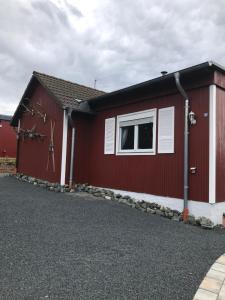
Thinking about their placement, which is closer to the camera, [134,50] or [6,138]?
[134,50]

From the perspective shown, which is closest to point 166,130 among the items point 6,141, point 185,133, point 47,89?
point 185,133

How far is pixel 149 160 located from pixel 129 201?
124 cm

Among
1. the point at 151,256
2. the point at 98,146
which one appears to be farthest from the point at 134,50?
the point at 151,256

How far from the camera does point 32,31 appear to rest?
33.4 ft

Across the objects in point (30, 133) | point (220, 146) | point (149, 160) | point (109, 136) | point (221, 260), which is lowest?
point (221, 260)

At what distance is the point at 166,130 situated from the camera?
277 inches

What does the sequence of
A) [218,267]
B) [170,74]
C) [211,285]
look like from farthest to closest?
[170,74]
[218,267]
[211,285]

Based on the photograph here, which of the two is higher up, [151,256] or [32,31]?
[32,31]

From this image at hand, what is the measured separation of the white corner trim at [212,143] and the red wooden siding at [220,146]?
0.44 feet

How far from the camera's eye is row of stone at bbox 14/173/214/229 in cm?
584

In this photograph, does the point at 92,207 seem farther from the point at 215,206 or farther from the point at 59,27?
the point at 59,27

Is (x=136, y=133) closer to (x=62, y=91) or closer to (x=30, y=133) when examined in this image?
(x=62, y=91)

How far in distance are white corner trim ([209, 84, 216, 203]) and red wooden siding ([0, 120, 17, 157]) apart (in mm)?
17954

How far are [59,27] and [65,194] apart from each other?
6.17m
